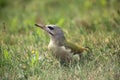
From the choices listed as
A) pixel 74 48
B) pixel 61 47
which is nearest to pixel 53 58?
pixel 61 47

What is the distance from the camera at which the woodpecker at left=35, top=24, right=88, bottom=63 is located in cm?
754

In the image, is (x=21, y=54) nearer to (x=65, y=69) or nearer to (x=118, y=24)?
(x=65, y=69)

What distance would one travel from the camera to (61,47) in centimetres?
761

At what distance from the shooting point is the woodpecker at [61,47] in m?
7.54

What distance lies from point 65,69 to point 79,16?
5.02m

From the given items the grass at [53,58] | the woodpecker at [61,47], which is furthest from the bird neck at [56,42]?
the grass at [53,58]

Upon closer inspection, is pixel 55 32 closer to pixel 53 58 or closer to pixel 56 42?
pixel 56 42

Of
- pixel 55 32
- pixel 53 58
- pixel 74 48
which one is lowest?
pixel 53 58

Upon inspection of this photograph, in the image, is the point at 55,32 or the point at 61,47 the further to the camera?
the point at 55,32

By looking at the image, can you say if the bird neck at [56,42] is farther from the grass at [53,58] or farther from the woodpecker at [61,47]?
the grass at [53,58]

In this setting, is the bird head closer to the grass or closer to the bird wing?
the bird wing

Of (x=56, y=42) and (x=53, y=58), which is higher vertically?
(x=56, y=42)

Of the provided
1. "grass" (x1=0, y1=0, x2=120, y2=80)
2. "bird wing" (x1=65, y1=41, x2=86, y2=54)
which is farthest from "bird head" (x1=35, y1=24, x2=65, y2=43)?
"grass" (x1=0, y1=0, x2=120, y2=80)

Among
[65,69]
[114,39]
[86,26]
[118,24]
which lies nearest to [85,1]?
[86,26]
